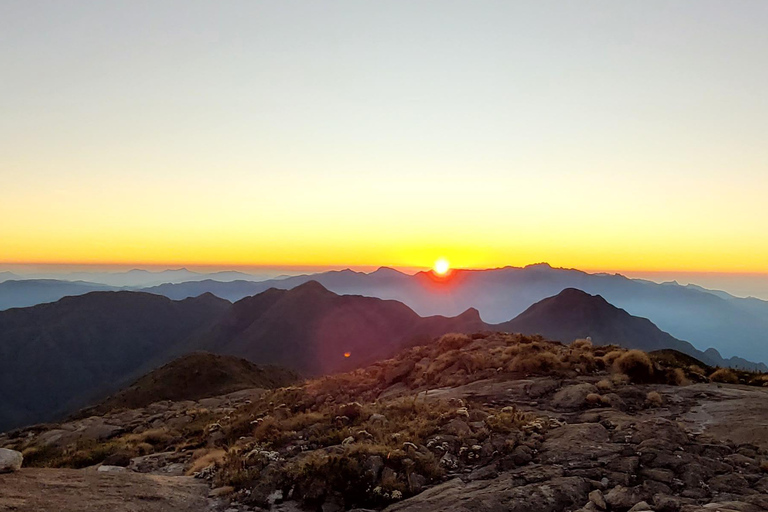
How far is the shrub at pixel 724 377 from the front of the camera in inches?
711

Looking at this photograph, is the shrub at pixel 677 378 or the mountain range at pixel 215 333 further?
the mountain range at pixel 215 333

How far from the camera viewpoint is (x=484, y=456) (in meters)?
10.6

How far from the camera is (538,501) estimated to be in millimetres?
8227

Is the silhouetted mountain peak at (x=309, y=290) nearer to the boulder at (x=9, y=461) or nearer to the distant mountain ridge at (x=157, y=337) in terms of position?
the distant mountain ridge at (x=157, y=337)

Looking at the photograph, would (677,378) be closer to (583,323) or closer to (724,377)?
(724,377)

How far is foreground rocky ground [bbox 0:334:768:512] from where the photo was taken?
855cm

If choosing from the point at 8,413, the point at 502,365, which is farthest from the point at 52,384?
the point at 502,365

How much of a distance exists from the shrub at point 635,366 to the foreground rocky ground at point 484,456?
0.05 m

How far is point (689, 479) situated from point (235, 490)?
9254mm

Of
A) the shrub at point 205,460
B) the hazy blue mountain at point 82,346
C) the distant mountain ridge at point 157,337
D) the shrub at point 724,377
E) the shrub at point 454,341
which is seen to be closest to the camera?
the shrub at point 205,460

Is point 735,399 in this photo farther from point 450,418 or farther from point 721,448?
point 450,418

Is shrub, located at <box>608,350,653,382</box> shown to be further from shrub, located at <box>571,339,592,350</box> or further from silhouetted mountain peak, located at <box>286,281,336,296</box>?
silhouetted mountain peak, located at <box>286,281,336,296</box>

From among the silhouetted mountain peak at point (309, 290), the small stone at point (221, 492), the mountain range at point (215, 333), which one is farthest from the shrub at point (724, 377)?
the silhouetted mountain peak at point (309, 290)

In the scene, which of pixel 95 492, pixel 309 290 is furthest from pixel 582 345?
pixel 309 290
